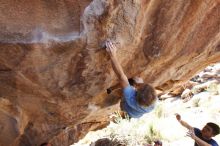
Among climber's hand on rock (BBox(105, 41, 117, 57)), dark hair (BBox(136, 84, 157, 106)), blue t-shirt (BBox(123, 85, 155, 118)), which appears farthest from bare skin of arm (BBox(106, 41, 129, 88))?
dark hair (BBox(136, 84, 157, 106))

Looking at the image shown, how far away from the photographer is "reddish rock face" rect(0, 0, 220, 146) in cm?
385

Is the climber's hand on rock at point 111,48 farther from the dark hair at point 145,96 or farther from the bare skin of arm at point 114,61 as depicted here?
the dark hair at point 145,96

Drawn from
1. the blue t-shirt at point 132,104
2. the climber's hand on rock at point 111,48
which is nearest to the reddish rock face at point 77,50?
the climber's hand on rock at point 111,48

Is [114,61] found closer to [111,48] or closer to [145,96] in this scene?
[111,48]

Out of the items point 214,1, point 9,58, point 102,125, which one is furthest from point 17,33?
point 102,125

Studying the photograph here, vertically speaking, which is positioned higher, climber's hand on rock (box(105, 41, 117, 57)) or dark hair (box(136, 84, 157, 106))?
climber's hand on rock (box(105, 41, 117, 57))

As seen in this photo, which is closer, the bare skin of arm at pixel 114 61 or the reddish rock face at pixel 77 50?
the reddish rock face at pixel 77 50

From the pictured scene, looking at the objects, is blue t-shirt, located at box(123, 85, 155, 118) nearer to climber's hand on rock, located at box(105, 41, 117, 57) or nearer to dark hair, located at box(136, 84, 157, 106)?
dark hair, located at box(136, 84, 157, 106)

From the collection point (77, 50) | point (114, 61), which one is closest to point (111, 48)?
point (114, 61)

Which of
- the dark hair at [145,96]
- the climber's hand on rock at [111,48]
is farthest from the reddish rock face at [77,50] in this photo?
the dark hair at [145,96]

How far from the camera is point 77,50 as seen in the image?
159 inches

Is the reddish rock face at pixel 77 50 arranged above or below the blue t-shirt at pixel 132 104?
above

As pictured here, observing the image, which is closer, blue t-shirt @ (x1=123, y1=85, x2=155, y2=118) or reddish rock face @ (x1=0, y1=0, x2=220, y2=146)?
reddish rock face @ (x1=0, y1=0, x2=220, y2=146)

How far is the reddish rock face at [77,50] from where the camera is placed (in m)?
3.85
